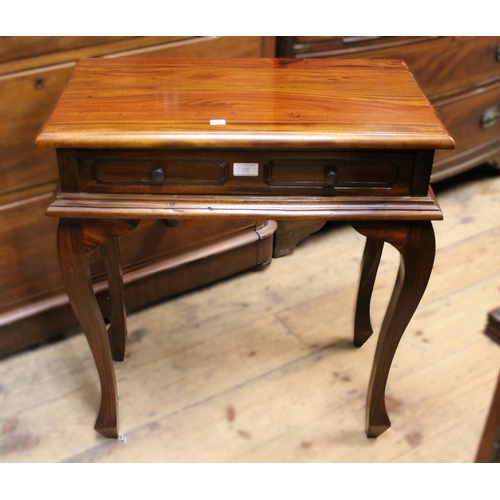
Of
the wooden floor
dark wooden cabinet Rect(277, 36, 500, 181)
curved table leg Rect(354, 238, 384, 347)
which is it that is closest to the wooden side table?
curved table leg Rect(354, 238, 384, 347)

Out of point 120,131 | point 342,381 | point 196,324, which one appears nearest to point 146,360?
point 196,324

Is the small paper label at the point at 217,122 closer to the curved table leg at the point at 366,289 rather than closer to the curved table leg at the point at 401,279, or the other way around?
the curved table leg at the point at 401,279

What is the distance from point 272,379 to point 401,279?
542 millimetres

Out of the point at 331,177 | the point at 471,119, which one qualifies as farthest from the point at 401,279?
the point at 471,119

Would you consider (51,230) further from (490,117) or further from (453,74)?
(490,117)

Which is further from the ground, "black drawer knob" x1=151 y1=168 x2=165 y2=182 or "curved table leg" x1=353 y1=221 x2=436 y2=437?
"black drawer knob" x1=151 y1=168 x2=165 y2=182

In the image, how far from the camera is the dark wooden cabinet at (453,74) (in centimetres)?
190

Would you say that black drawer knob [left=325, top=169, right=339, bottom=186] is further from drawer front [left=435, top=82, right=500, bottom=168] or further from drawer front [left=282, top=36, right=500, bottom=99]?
drawer front [left=435, top=82, right=500, bottom=168]

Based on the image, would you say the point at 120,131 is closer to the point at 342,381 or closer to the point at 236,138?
the point at 236,138

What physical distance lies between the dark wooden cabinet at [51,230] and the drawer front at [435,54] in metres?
0.22

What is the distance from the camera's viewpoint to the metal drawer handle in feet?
7.84

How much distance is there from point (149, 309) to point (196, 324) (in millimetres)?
147

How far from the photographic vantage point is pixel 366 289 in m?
1.78

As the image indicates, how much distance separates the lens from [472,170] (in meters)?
2.70
